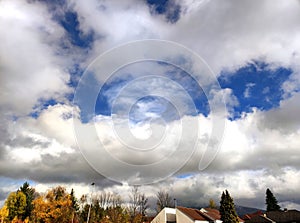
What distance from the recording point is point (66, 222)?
70.1 m

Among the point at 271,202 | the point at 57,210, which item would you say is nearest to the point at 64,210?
the point at 57,210

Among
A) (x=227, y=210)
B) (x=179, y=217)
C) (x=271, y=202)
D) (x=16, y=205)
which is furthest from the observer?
(x=271, y=202)

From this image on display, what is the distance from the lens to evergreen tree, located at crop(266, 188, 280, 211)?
4058 inches

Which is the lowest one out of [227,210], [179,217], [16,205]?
[179,217]

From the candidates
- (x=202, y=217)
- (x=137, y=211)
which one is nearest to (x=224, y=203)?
(x=202, y=217)

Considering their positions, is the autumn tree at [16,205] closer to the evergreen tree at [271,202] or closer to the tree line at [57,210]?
the tree line at [57,210]

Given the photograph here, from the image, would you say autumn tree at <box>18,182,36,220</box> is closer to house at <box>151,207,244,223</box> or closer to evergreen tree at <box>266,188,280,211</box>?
house at <box>151,207,244,223</box>

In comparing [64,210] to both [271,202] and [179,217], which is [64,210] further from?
[271,202]

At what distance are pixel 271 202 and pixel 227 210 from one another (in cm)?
5257

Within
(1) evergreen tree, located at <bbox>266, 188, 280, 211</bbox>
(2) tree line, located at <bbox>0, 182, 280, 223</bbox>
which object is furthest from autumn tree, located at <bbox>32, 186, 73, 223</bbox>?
(1) evergreen tree, located at <bbox>266, 188, 280, 211</bbox>

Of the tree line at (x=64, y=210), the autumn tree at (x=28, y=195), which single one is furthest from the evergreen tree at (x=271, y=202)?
the autumn tree at (x=28, y=195)

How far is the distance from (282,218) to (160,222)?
122 feet

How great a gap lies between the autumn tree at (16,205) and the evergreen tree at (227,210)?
58273mm

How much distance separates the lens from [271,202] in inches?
4129
